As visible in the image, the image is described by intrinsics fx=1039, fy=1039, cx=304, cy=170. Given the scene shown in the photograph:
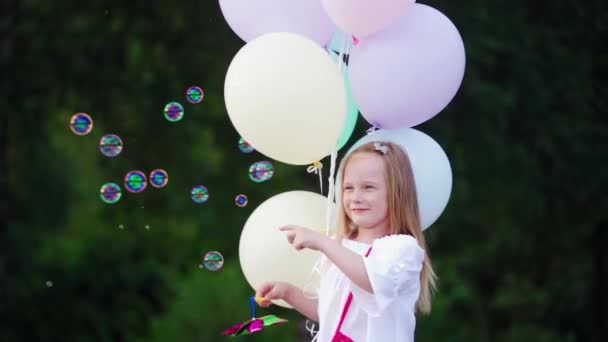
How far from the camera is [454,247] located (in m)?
8.05

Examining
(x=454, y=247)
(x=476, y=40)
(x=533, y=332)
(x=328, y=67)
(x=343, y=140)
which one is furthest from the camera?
(x=454, y=247)

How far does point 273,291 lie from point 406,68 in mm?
779

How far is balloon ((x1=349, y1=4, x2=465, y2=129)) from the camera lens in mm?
3096

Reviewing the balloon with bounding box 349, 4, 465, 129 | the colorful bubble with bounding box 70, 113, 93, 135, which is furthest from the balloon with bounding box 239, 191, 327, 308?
the colorful bubble with bounding box 70, 113, 93, 135

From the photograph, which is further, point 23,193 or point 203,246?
point 23,193

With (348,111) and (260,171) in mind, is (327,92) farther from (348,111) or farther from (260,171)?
(260,171)

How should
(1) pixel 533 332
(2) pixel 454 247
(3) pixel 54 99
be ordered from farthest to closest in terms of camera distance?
(2) pixel 454 247
(1) pixel 533 332
(3) pixel 54 99

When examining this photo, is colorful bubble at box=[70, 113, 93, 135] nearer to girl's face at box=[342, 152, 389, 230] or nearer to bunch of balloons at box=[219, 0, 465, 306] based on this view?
bunch of balloons at box=[219, 0, 465, 306]

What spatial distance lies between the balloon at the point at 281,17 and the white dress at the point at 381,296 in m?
0.75

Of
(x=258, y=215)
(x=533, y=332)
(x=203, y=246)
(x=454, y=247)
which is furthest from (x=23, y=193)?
(x=258, y=215)

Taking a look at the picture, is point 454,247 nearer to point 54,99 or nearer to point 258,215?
point 54,99

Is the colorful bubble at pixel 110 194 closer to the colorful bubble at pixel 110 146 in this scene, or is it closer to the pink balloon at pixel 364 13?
the colorful bubble at pixel 110 146

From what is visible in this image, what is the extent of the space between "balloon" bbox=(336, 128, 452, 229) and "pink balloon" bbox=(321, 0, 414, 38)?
1.06 ft

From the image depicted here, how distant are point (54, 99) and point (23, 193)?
2.29m
